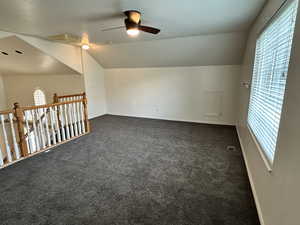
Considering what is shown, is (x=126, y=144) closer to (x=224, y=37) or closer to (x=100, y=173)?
(x=100, y=173)

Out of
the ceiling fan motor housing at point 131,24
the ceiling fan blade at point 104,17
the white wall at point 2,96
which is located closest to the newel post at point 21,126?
the ceiling fan blade at point 104,17

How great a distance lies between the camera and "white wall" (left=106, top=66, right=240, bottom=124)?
15.7ft

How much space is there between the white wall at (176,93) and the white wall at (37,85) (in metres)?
1.21

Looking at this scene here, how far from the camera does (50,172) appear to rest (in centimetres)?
258

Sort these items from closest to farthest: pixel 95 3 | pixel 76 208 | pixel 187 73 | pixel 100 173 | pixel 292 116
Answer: pixel 292 116
pixel 76 208
pixel 95 3
pixel 100 173
pixel 187 73

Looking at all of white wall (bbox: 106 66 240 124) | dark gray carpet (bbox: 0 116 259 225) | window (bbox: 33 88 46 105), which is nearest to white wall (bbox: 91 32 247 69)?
white wall (bbox: 106 66 240 124)

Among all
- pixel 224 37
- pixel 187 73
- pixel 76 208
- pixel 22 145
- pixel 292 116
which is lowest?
pixel 76 208

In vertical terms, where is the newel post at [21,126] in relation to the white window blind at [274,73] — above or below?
below

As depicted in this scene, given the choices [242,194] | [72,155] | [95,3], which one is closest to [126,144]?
[72,155]

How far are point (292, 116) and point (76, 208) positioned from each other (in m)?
2.17

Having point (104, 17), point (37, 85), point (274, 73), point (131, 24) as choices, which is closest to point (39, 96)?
point (37, 85)

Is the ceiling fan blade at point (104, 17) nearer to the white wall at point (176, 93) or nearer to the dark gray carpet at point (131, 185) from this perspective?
the dark gray carpet at point (131, 185)

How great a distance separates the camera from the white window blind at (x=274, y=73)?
1459mm

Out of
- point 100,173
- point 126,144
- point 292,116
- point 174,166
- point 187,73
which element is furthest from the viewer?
point 187,73
